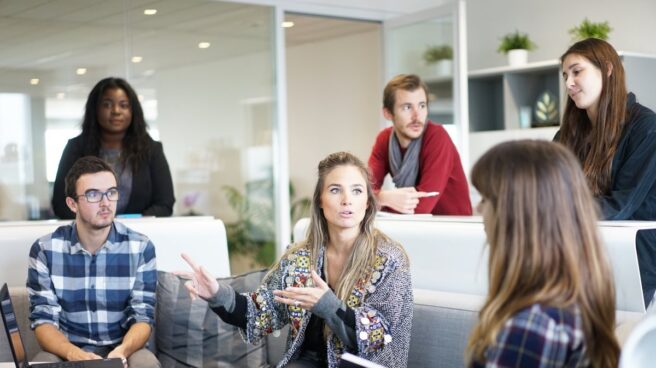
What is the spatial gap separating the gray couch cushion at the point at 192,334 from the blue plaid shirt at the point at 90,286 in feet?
0.38

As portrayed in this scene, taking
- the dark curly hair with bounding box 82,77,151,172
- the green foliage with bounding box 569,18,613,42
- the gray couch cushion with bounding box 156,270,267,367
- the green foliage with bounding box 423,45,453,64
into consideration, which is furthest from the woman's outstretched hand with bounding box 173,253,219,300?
the green foliage with bounding box 423,45,453,64

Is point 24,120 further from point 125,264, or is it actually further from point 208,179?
point 125,264

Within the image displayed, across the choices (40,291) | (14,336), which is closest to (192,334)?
(40,291)

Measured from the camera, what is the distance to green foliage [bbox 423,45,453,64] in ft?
20.6

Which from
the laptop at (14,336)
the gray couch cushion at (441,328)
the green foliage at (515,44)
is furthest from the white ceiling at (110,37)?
the gray couch cushion at (441,328)

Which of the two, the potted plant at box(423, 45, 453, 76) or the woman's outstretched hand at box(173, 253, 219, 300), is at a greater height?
the potted plant at box(423, 45, 453, 76)

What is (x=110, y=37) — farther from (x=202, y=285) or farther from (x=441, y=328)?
(x=441, y=328)

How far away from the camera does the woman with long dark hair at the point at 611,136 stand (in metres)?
2.46

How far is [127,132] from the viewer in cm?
416

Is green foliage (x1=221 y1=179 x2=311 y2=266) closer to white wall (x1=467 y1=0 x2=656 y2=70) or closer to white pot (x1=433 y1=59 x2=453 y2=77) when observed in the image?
white pot (x1=433 y1=59 x2=453 y2=77)

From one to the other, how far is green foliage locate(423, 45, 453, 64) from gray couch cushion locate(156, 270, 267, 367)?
11.7ft

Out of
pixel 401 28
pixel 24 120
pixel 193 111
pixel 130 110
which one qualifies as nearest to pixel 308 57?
pixel 401 28

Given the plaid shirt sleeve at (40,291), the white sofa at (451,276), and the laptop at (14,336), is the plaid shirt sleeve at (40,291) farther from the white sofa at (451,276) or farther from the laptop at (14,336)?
the white sofa at (451,276)

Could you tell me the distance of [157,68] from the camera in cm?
563
